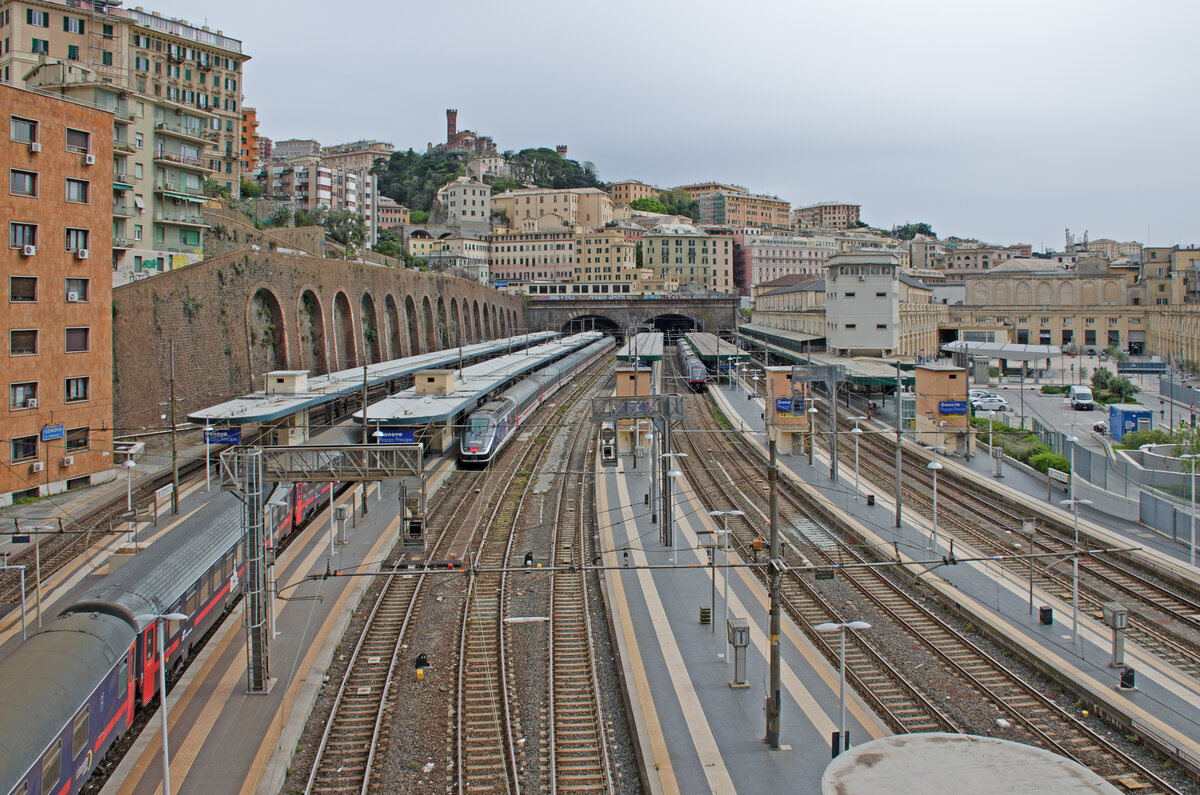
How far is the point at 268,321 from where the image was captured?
145ft

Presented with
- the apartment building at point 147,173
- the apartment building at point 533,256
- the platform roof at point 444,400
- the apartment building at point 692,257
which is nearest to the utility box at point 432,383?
the platform roof at point 444,400

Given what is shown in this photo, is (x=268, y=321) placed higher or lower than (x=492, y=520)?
higher

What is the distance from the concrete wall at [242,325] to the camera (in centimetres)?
3438

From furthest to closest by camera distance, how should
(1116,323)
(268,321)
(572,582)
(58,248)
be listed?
(1116,323) < (268,321) < (58,248) < (572,582)

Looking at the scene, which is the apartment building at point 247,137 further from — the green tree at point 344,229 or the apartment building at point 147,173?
the apartment building at point 147,173

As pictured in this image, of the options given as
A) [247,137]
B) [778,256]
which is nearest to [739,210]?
[778,256]

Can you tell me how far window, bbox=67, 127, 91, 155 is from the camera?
2944cm

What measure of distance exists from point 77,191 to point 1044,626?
3213 centimetres

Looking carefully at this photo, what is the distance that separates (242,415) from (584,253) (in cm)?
10762

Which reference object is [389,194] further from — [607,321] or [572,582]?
[572,582]

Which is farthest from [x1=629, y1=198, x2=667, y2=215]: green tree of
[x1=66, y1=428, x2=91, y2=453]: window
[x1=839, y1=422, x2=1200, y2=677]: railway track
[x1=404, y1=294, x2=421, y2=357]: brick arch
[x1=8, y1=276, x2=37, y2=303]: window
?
[x1=8, y1=276, x2=37, y2=303]: window

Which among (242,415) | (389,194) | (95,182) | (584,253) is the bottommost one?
(242,415)

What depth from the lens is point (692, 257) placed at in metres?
143

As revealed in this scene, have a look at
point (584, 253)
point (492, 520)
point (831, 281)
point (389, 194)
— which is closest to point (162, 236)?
point (492, 520)
